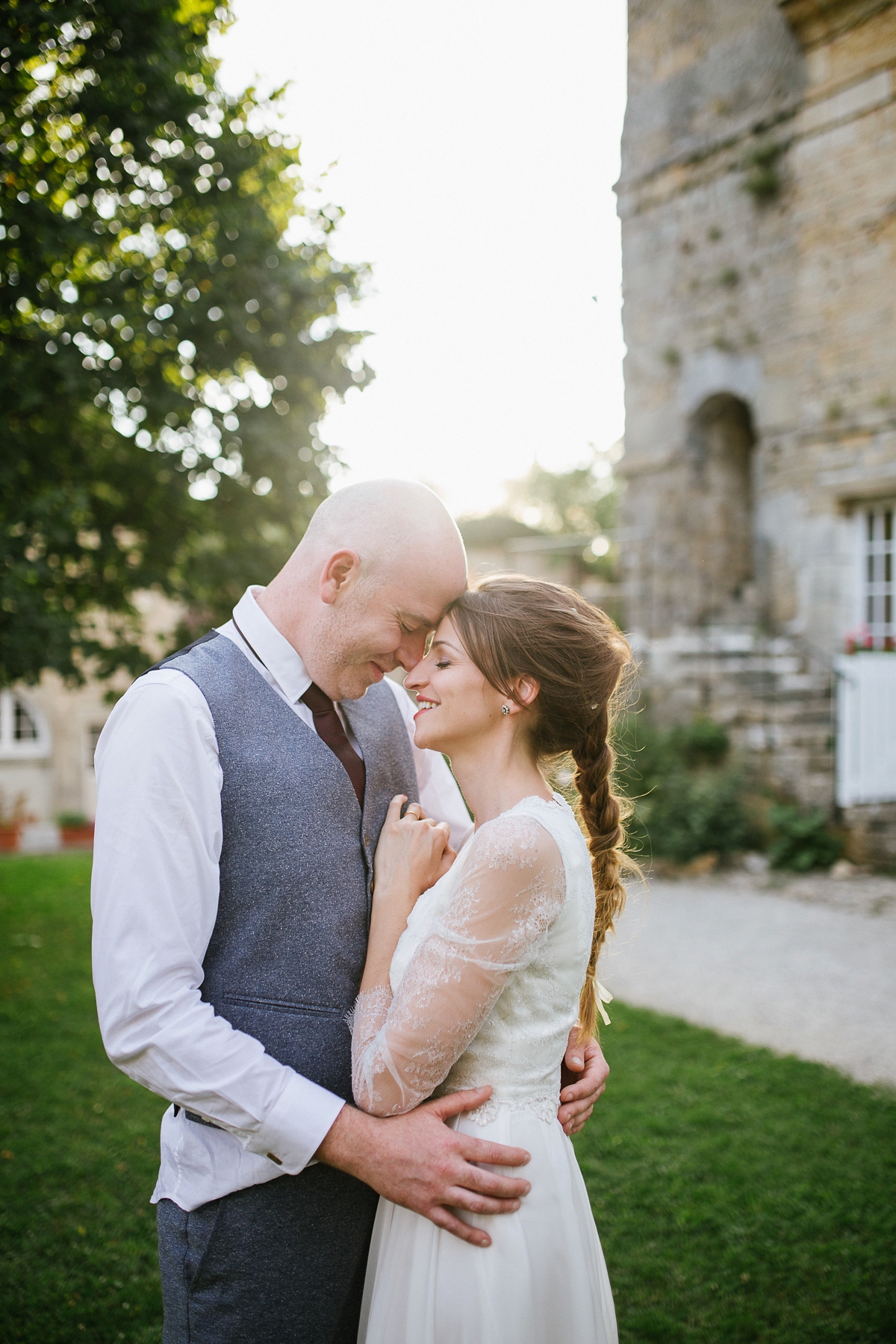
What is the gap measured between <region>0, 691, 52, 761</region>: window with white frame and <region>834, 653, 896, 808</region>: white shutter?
1598cm

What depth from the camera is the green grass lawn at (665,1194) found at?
9.22 feet

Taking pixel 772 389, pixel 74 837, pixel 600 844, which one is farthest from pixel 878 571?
pixel 74 837

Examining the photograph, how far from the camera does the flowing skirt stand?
152cm

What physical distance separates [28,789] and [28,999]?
14.5 meters

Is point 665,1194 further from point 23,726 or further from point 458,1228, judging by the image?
point 23,726

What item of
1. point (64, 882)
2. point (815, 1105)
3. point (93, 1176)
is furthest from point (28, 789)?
point (815, 1105)

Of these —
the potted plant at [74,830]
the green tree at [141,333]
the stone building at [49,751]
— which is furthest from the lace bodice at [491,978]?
the stone building at [49,751]

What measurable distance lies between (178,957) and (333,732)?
0.53 metres

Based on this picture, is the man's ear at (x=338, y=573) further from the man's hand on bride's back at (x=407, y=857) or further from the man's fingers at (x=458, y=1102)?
the man's fingers at (x=458, y=1102)

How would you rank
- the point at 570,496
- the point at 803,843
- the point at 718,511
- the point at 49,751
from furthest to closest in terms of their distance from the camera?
1. the point at 570,496
2. the point at 49,751
3. the point at 718,511
4. the point at 803,843

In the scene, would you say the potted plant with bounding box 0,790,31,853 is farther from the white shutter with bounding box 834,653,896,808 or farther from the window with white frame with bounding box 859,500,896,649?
the window with white frame with bounding box 859,500,896,649

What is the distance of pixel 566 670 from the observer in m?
1.85

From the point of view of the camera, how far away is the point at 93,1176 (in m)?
3.64

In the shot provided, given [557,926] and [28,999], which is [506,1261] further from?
[28,999]
